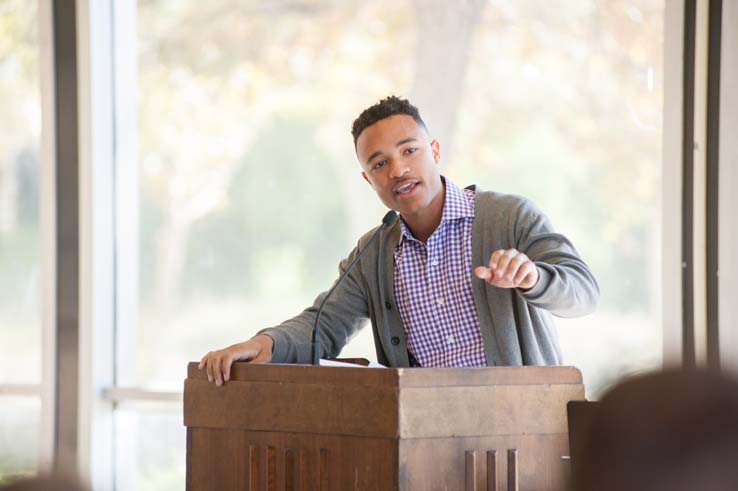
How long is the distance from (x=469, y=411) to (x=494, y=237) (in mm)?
816

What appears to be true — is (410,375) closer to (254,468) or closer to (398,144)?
(254,468)

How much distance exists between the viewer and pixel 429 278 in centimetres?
271

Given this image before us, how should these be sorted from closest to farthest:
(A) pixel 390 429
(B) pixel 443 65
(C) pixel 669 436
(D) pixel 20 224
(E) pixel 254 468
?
(C) pixel 669 436 < (A) pixel 390 429 < (E) pixel 254 468 < (B) pixel 443 65 < (D) pixel 20 224

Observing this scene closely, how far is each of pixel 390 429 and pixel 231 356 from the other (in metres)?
0.53

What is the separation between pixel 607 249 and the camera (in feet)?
12.2

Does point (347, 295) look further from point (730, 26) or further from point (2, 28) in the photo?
point (2, 28)

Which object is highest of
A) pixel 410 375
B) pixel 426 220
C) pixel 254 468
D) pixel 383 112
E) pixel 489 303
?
pixel 383 112

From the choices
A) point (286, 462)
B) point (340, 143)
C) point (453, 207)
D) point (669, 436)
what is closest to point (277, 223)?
point (340, 143)

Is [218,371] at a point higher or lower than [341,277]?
lower

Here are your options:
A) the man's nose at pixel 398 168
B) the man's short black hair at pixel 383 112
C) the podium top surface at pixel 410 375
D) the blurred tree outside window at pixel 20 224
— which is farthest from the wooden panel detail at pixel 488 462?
the blurred tree outside window at pixel 20 224

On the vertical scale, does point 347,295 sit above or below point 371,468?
above

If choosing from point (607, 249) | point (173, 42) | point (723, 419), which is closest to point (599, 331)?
point (607, 249)

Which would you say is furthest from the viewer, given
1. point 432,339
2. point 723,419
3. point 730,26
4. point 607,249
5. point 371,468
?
point 607,249

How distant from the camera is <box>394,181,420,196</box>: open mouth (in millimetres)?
2744
